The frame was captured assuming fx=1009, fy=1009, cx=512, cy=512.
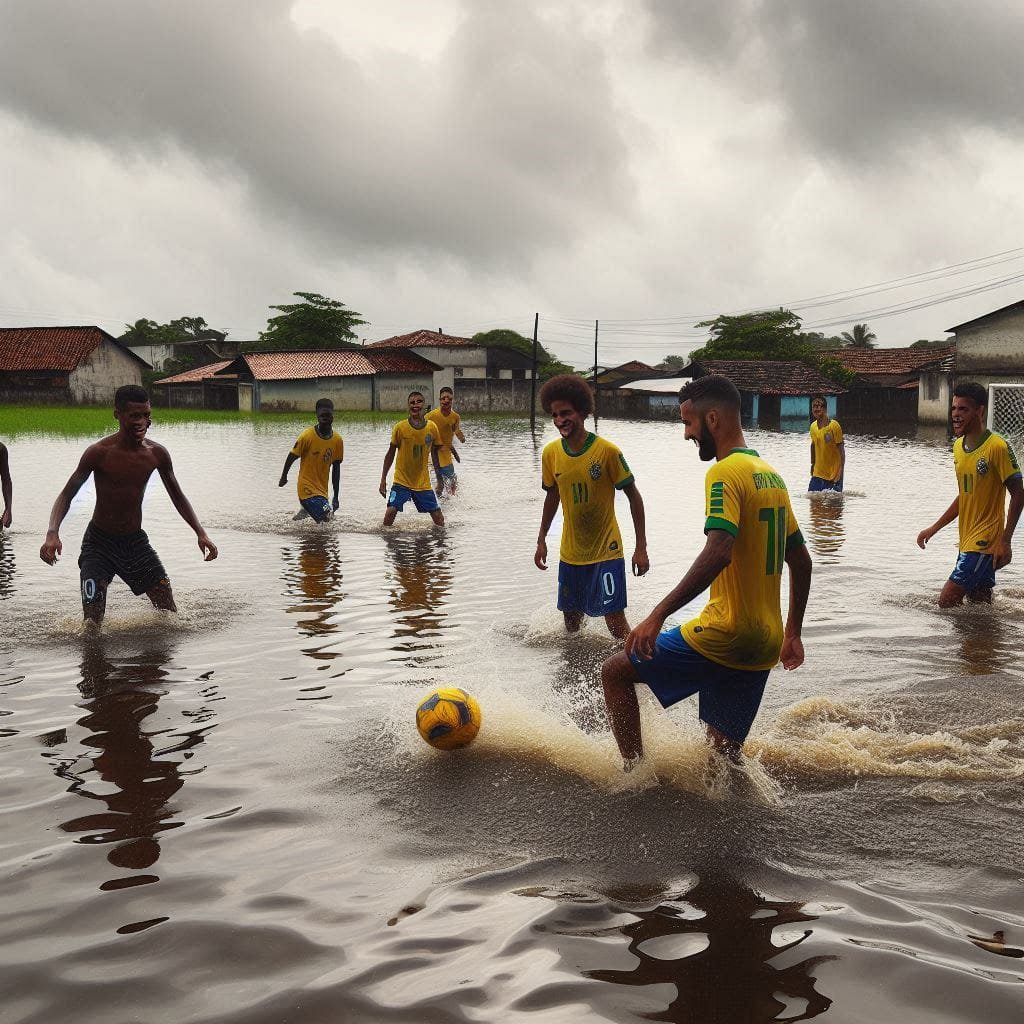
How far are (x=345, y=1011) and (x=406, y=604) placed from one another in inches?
255

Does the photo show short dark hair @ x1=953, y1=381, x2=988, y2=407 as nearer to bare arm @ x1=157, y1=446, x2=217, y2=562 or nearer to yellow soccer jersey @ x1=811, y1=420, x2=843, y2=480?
bare arm @ x1=157, y1=446, x2=217, y2=562

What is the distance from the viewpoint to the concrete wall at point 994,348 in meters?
49.5

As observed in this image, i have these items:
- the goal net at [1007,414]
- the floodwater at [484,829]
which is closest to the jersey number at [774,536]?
the floodwater at [484,829]

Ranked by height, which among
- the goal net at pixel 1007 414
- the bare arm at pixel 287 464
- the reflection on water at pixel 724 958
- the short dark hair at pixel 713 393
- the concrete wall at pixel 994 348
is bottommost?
the reflection on water at pixel 724 958

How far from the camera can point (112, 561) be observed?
26.6 ft

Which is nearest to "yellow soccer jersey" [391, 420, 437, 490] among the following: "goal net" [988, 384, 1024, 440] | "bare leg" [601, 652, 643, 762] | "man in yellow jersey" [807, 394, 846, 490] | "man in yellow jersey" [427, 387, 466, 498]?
"man in yellow jersey" [427, 387, 466, 498]

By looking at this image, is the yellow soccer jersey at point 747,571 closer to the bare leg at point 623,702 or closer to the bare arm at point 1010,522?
the bare leg at point 623,702

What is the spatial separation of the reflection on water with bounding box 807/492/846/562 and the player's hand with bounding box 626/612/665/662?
8.55m

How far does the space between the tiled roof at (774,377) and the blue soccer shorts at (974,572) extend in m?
60.4

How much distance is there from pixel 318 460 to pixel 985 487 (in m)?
8.47

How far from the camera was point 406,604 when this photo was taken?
9562mm

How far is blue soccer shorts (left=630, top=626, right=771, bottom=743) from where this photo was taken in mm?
4551

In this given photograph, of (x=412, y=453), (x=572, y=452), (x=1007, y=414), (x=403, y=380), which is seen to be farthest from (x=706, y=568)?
(x=403, y=380)

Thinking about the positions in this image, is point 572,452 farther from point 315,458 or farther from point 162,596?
point 315,458
